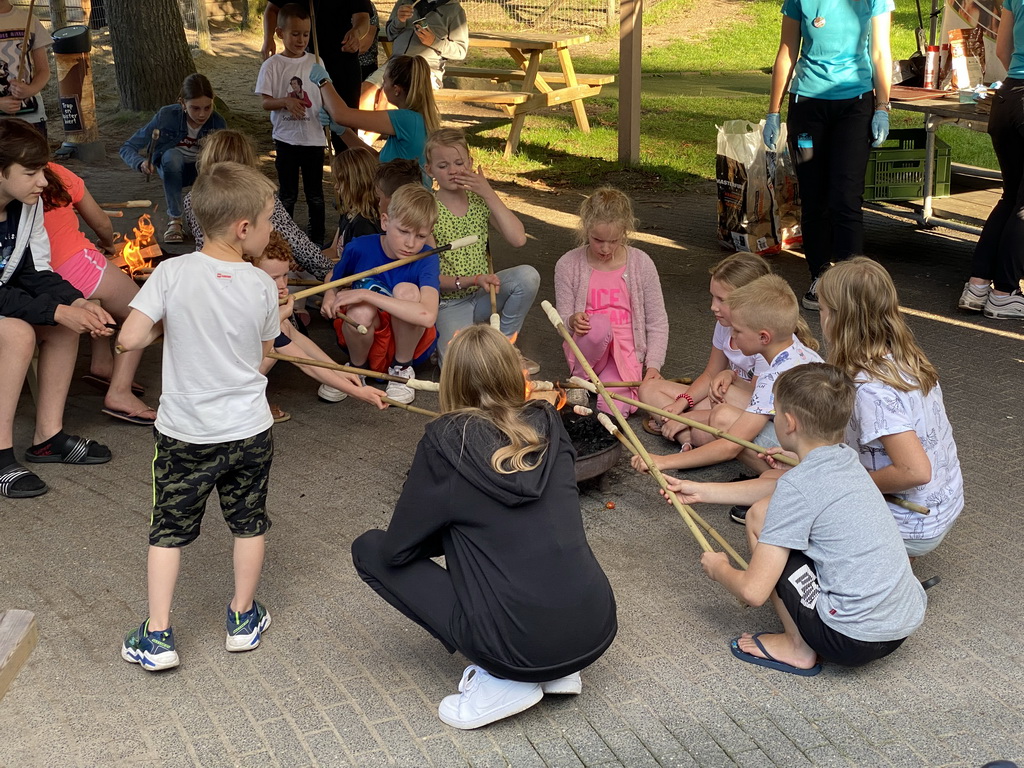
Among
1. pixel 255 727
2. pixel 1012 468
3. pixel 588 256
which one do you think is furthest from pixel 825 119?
pixel 255 727

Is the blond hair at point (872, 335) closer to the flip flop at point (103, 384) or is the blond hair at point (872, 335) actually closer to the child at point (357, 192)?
the child at point (357, 192)

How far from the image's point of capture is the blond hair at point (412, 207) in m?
4.70

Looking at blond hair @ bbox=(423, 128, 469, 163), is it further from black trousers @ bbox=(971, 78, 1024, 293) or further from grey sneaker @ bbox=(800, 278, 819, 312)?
black trousers @ bbox=(971, 78, 1024, 293)

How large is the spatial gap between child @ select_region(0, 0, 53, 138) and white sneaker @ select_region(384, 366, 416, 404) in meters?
3.44

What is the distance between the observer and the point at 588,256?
4.91 metres

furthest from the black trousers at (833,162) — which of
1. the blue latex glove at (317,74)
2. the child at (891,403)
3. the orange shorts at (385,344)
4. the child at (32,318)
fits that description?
the child at (32,318)

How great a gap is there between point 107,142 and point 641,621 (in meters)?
9.68

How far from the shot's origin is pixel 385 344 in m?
5.11

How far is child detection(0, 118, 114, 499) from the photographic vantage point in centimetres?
399

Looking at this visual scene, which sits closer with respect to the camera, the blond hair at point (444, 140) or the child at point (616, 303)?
the child at point (616, 303)

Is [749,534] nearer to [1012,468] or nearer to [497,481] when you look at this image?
[497,481]

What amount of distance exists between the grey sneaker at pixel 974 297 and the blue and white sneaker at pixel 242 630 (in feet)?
15.6

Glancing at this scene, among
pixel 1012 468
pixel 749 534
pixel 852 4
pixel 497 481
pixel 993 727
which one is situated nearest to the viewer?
pixel 497 481

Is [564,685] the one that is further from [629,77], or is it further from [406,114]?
[629,77]
